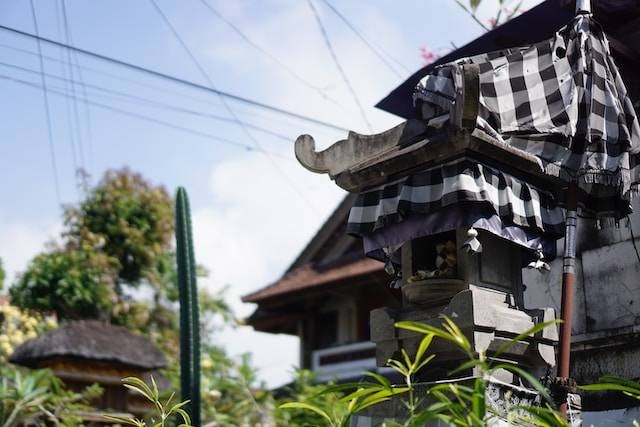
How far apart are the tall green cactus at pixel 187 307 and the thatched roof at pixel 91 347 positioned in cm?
366

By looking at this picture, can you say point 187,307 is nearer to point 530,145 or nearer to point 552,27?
point 552,27

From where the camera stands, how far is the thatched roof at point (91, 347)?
47.9 ft

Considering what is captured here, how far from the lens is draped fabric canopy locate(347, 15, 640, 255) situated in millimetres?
6520

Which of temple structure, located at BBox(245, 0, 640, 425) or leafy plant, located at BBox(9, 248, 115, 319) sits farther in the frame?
leafy plant, located at BBox(9, 248, 115, 319)

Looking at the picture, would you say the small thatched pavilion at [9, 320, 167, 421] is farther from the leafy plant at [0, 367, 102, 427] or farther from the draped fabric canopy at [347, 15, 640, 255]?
the draped fabric canopy at [347, 15, 640, 255]

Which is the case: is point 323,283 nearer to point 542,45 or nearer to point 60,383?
point 60,383

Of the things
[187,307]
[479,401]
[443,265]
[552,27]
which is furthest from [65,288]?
[479,401]

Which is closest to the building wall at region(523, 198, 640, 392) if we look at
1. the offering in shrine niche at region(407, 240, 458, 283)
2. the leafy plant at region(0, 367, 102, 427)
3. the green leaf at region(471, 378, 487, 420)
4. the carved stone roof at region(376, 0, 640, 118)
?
the carved stone roof at region(376, 0, 640, 118)

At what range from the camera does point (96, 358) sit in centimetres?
1479

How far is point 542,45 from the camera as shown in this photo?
7102 mm

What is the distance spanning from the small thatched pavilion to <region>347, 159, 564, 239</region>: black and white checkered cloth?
901 centimetres

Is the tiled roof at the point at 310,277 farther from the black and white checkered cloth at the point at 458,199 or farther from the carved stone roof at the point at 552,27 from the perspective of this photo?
the black and white checkered cloth at the point at 458,199

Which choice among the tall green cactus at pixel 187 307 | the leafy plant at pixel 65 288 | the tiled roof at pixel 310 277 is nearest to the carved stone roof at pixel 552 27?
the tall green cactus at pixel 187 307

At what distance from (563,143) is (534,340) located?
1578mm
